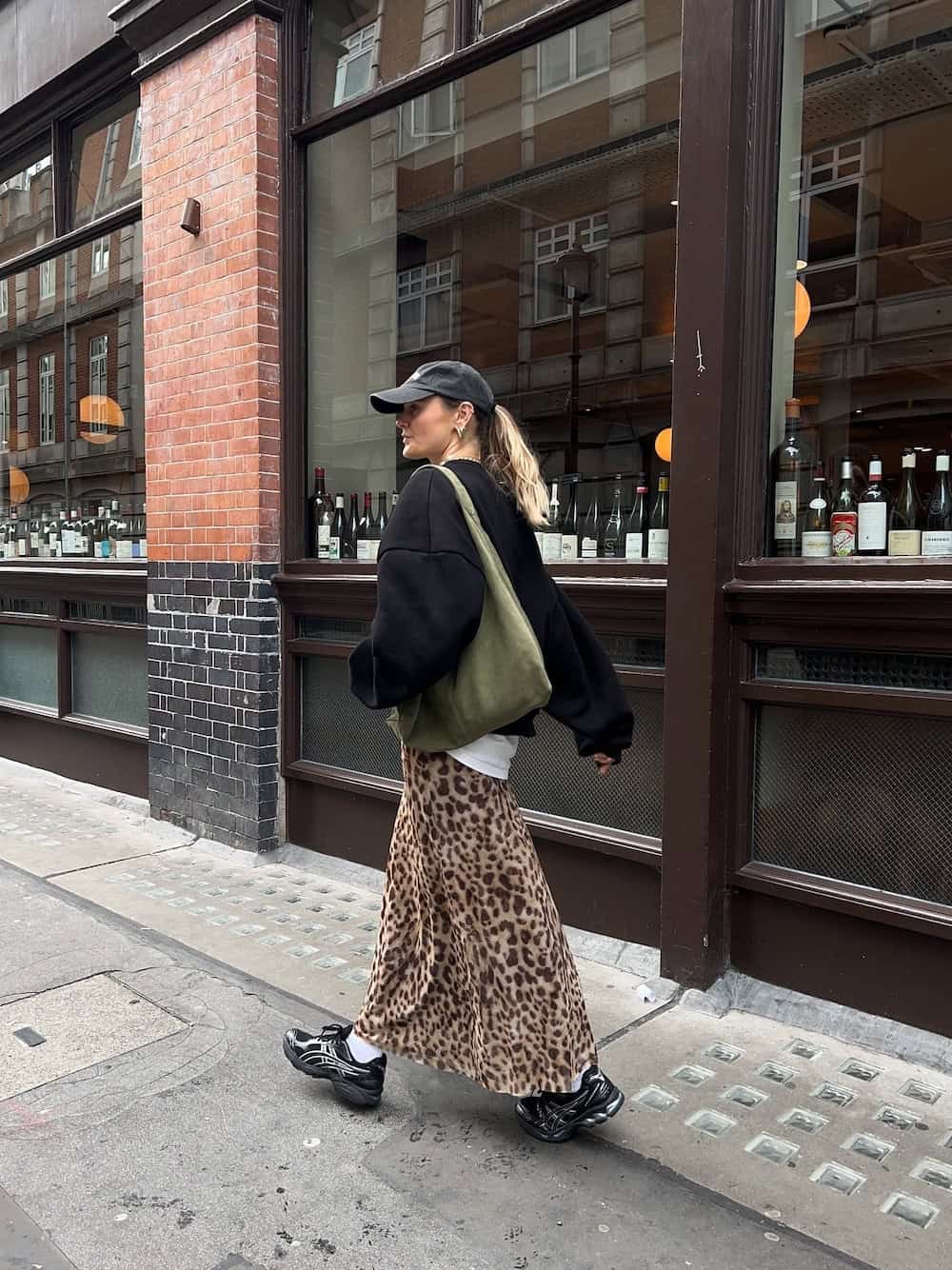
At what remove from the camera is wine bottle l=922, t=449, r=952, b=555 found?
346cm

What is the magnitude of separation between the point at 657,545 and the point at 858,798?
1.27 metres

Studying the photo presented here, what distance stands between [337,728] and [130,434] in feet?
9.77

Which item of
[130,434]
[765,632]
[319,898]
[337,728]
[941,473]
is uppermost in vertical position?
[130,434]

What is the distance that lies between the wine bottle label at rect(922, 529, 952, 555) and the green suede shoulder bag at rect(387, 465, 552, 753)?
1.71 meters

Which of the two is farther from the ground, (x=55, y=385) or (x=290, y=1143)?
(x=55, y=385)

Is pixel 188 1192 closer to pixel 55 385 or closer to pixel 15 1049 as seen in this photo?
pixel 15 1049


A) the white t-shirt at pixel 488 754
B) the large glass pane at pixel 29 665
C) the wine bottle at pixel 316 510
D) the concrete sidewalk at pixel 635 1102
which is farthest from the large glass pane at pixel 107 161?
the white t-shirt at pixel 488 754

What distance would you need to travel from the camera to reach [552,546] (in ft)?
15.0

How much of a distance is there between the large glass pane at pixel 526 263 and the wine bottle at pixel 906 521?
0.96 meters

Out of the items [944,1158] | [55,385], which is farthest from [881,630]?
[55,385]

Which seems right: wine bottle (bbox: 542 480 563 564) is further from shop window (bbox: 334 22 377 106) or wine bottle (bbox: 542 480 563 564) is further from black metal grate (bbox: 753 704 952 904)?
shop window (bbox: 334 22 377 106)

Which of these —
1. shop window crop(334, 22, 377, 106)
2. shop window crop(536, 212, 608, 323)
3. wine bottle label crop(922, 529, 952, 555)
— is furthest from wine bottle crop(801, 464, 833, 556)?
shop window crop(334, 22, 377, 106)

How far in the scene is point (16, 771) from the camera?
7508 millimetres

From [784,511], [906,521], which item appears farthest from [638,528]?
[906,521]
